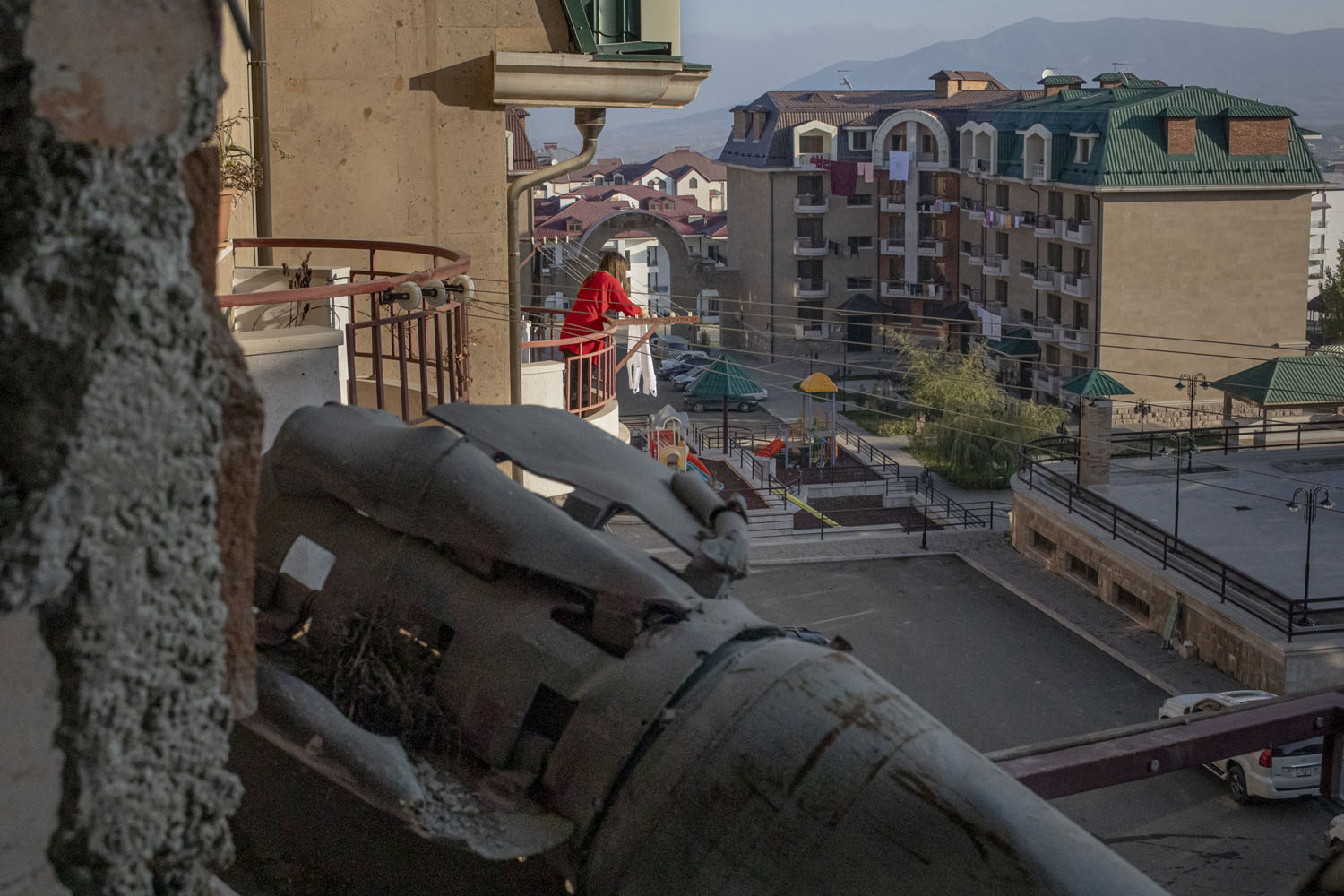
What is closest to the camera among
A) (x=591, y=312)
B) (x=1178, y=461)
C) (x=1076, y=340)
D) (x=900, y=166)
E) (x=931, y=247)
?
(x=591, y=312)

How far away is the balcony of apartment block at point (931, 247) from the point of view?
220ft

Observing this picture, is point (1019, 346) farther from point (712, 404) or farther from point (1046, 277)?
point (712, 404)

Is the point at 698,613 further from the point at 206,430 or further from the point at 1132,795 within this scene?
the point at 1132,795

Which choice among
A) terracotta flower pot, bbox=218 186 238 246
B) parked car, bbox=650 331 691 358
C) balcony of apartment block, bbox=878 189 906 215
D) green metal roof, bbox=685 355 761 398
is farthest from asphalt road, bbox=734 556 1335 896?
balcony of apartment block, bbox=878 189 906 215

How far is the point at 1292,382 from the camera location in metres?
37.8

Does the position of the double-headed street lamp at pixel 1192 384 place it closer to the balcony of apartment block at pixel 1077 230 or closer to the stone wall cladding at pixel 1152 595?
the stone wall cladding at pixel 1152 595

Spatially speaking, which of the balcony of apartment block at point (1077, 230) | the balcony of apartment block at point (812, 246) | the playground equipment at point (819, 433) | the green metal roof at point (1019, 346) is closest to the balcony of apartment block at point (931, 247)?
the balcony of apartment block at point (812, 246)

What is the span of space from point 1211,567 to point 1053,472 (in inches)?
268

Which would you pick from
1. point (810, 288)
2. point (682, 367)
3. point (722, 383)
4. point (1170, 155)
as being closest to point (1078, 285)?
point (1170, 155)

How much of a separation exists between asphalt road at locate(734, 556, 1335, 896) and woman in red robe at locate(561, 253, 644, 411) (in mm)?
5825

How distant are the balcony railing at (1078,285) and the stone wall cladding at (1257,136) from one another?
288 cm

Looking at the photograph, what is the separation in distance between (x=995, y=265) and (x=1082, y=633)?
39254 millimetres

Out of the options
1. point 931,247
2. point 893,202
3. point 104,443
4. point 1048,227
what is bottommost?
point 931,247

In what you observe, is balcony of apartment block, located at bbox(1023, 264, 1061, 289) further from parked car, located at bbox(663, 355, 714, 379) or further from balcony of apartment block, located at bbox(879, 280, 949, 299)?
parked car, located at bbox(663, 355, 714, 379)
